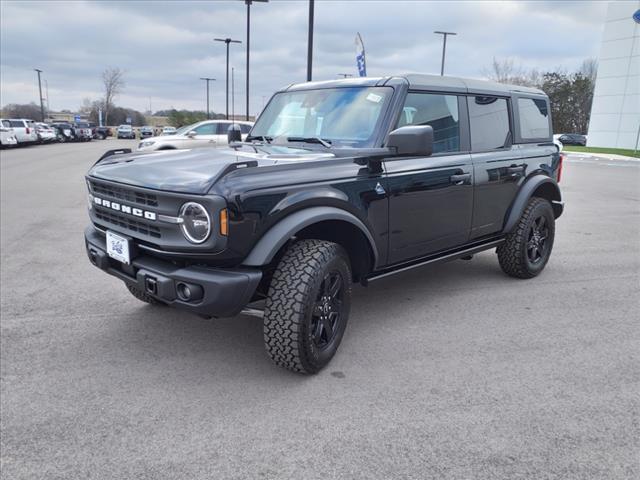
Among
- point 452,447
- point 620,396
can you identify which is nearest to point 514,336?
point 620,396

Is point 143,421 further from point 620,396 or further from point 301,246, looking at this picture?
point 620,396

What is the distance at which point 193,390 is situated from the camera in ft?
10.0

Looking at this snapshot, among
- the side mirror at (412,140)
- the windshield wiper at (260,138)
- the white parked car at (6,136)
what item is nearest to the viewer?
the side mirror at (412,140)

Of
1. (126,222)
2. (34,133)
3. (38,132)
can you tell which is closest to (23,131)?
(34,133)

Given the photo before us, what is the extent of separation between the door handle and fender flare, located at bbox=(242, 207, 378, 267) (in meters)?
1.23

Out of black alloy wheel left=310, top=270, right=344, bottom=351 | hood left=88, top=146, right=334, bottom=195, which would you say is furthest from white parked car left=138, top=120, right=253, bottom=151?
black alloy wheel left=310, top=270, right=344, bottom=351

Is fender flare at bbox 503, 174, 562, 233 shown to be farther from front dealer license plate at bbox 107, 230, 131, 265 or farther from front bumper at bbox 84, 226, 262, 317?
front dealer license plate at bbox 107, 230, 131, 265

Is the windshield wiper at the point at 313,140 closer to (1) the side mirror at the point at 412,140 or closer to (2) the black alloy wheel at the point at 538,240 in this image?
(1) the side mirror at the point at 412,140

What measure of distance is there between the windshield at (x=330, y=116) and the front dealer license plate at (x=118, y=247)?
1.55m

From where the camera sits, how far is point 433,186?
3.92 metres

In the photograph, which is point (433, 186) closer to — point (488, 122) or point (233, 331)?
point (488, 122)

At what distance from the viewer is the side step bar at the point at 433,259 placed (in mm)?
3795

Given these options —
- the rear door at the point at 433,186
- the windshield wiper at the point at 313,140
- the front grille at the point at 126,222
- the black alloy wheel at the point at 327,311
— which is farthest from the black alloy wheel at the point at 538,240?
the front grille at the point at 126,222

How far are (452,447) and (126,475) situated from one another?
4.99 feet
